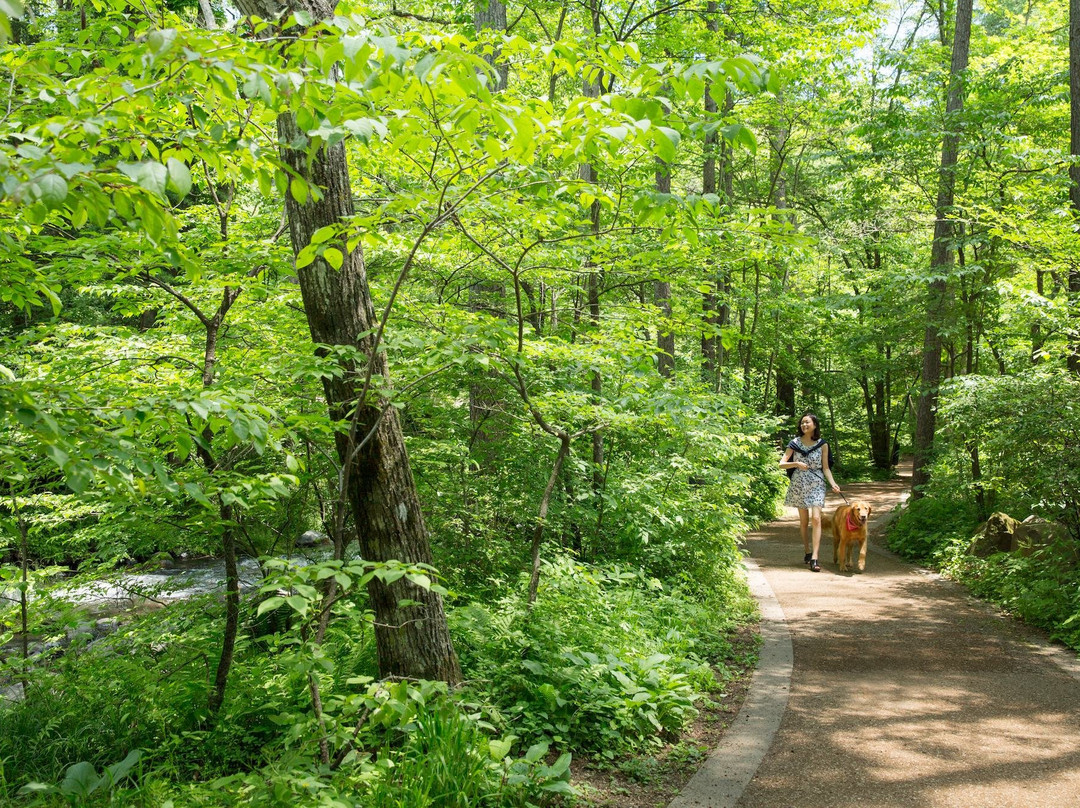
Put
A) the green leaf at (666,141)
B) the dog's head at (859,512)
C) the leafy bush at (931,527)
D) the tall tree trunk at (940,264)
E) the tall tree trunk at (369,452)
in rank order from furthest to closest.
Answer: the tall tree trunk at (940,264) → the leafy bush at (931,527) → the dog's head at (859,512) → the tall tree trunk at (369,452) → the green leaf at (666,141)

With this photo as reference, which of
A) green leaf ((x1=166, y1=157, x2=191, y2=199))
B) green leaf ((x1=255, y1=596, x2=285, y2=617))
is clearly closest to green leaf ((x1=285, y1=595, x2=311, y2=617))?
green leaf ((x1=255, y1=596, x2=285, y2=617))

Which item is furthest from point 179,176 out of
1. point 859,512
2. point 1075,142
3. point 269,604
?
point 1075,142

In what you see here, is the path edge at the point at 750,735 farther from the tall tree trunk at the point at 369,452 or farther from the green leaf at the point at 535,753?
the tall tree trunk at the point at 369,452

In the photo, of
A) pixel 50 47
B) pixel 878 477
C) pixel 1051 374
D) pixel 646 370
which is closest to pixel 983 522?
pixel 1051 374

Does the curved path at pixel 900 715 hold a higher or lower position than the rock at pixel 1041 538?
lower

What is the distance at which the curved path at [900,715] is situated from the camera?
12.3 feet

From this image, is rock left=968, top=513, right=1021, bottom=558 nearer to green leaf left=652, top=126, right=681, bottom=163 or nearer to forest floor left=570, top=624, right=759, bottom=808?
forest floor left=570, top=624, right=759, bottom=808

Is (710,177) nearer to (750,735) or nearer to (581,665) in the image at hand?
(581,665)

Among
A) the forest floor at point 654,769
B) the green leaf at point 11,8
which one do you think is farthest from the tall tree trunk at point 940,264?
the green leaf at point 11,8

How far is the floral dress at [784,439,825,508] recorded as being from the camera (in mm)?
9180

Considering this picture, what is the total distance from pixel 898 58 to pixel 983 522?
30.9 feet

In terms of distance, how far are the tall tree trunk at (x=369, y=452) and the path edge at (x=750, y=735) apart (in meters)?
1.50

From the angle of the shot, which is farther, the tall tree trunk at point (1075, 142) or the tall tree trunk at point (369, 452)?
the tall tree trunk at point (1075, 142)

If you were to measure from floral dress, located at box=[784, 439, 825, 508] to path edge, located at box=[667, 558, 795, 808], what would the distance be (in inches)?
108
